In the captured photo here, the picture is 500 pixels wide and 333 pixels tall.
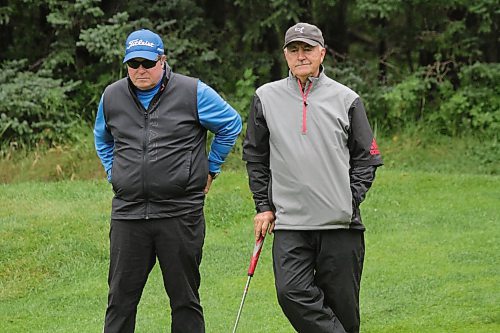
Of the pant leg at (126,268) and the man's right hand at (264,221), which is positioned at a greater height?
the man's right hand at (264,221)

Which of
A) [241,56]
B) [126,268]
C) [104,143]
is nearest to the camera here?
[126,268]

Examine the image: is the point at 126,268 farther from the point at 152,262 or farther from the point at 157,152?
the point at 157,152

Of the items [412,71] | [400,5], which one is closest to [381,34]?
[412,71]

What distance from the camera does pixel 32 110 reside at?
12562 millimetres

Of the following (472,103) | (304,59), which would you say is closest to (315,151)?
(304,59)

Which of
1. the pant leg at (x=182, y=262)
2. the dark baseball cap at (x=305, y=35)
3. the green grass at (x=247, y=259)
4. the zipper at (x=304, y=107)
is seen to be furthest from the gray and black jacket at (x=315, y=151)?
the green grass at (x=247, y=259)

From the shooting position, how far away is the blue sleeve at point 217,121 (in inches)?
212

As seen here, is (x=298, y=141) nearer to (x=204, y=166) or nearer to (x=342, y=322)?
(x=204, y=166)

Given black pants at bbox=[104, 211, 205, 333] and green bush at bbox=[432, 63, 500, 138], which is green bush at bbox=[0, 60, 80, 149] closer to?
green bush at bbox=[432, 63, 500, 138]

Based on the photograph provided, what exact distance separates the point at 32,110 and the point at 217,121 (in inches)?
296

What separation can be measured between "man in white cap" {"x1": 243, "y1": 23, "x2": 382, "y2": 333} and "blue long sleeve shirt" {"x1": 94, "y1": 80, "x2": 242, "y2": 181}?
1.00 ft

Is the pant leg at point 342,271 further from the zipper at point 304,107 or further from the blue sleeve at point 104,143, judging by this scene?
the blue sleeve at point 104,143

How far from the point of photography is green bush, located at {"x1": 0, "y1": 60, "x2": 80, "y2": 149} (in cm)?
1243

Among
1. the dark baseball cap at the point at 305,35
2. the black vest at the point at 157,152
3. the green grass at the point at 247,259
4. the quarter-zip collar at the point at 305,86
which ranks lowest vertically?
the green grass at the point at 247,259
